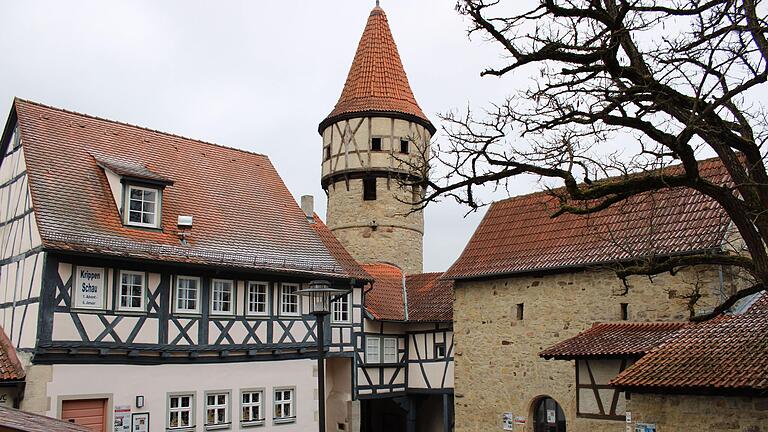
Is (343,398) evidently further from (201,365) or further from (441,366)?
(201,365)

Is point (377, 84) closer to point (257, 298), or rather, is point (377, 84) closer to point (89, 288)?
point (257, 298)

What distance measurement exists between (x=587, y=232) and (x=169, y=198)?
31.9ft

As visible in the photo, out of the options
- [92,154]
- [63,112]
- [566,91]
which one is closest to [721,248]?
[566,91]

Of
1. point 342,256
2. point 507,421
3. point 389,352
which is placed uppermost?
point 342,256

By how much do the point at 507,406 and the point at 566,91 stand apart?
12.0 metres

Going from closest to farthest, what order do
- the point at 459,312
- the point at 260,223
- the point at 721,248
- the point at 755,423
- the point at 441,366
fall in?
the point at 755,423 → the point at 721,248 → the point at 260,223 → the point at 459,312 → the point at 441,366

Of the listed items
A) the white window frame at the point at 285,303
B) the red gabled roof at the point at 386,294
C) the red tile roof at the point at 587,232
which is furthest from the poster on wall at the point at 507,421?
the white window frame at the point at 285,303

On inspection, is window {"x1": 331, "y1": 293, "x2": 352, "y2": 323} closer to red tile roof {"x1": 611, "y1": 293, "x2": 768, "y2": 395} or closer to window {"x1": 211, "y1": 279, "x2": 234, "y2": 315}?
window {"x1": 211, "y1": 279, "x2": 234, "y2": 315}

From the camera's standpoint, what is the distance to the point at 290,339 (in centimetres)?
1789

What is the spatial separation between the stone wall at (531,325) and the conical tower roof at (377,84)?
352 inches

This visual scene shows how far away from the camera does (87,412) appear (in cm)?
1430

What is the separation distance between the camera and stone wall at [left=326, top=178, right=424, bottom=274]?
26.6m

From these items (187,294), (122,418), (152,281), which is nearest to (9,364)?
(122,418)

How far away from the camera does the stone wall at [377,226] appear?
26.6 meters
